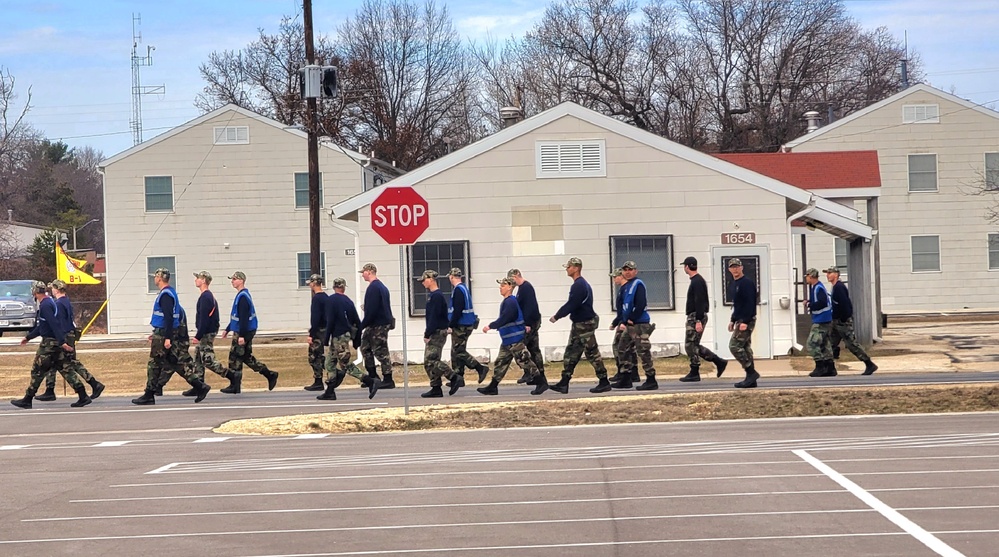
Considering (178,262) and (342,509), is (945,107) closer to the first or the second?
(178,262)

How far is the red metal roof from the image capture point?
27703 millimetres

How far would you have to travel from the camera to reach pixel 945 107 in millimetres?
42688

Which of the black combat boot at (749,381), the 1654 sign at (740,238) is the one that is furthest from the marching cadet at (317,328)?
the 1654 sign at (740,238)

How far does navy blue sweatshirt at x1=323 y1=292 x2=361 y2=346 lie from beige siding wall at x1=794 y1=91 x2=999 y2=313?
27.0 metres

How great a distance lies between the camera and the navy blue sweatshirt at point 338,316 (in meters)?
18.5

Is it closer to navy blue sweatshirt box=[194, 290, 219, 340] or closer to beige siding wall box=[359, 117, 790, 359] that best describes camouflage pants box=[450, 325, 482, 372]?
navy blue sweatshirt box=[194, 290, 219, 340]

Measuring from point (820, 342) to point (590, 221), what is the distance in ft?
18.6

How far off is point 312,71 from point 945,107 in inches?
957

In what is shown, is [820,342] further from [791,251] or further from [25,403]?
[25,403]

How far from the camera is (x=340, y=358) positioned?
18.5 m

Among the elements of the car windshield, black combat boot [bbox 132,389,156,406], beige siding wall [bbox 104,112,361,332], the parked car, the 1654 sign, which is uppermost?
beige siding wall [bbox 104,112,361,332]

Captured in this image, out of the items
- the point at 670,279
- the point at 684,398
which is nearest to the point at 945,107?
the point at 670,279

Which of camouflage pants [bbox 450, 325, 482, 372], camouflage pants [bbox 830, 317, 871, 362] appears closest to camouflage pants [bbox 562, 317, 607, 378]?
camouflage pants [bbox 450, 325, 482, 372]

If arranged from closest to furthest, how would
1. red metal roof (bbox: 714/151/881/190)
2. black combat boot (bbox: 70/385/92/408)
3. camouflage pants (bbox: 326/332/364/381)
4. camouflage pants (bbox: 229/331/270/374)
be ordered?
black combat boot (bbox: 70/385/92/408), camouflage pants (bbox: 326/332/364/381), camouflage pants (bbox: 229/331/270/374), red metal roof (bbox: 714/151/881/190)
